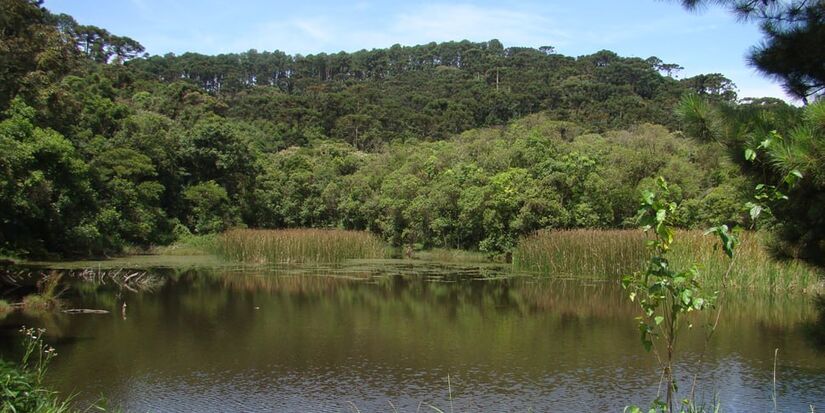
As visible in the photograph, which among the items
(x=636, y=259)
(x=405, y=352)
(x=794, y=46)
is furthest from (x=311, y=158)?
(x=794, y=46)

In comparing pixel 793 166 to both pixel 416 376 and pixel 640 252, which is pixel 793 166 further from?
pixel 640 252

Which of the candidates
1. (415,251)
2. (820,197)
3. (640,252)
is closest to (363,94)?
(415,251)

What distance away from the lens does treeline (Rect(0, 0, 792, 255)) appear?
62.3 feet

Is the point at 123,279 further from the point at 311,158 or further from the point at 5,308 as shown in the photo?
the point at 311,158

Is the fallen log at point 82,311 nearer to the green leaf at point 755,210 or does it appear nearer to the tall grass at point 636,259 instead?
the tall grass at point 636,259

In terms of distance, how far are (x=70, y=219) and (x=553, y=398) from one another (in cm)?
2082

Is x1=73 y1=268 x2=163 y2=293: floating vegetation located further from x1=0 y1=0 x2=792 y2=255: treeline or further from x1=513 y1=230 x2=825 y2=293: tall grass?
x1=513 y1=230 x2=825 y2=293: tall grass

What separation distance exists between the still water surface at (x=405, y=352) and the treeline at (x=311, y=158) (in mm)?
3073

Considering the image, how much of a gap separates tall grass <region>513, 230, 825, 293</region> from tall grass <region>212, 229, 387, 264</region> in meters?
6.19

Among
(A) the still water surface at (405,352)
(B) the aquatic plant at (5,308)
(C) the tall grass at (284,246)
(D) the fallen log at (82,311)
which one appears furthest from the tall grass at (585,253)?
(B) the aquatic plant at (5,308)

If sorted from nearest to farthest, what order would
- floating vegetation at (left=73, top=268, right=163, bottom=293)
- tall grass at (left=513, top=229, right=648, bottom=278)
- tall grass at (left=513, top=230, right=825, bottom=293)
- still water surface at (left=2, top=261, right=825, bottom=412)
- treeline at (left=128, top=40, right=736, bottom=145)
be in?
still water surface at (left=2, top=261, right=825, bottom=412)
tall grass at (left=513, top=230, right=825, bottom=293)
floating vegetation at (left=73, top=268, right=163, bottom=293)
tall grass at (left=513, top=229, right=648, bottom=278)
treeline at (left=128, top=40, right=736, bottom=145)

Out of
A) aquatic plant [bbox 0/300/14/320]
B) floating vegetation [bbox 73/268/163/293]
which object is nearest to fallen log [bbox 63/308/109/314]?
aquatic plant [bbox 0/300/14/320]

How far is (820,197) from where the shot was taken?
4.07 meters

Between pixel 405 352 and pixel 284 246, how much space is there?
47.3 feet
